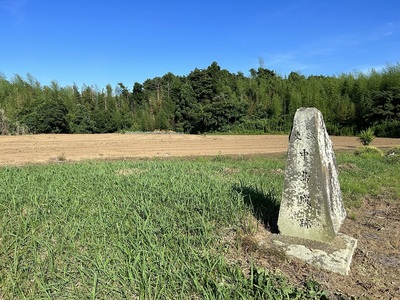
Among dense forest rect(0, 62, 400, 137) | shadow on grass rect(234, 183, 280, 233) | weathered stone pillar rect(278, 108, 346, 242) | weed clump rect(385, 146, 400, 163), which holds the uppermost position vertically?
dense forest rect(0, 62, 400, 137)

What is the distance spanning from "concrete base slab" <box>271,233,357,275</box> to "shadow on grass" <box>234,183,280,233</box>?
50cm

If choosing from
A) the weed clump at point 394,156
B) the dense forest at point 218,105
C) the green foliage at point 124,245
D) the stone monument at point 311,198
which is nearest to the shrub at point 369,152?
the weed clump at point 394,156

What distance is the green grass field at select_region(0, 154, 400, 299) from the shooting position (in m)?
2.45

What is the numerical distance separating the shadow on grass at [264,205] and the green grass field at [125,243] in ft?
0.20

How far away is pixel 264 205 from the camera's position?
4.54 meters

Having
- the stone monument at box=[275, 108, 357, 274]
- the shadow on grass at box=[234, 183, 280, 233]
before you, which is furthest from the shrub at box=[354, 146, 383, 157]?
the stone monument at box=[275, 108, 357, 274]

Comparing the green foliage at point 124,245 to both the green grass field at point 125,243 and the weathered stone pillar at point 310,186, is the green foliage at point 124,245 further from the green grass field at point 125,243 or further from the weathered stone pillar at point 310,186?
the weathered stone pillar at point 310,186

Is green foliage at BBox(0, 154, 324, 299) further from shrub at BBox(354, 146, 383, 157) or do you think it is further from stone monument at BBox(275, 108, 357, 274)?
shrub at BBox(354, 146, 383, 157)

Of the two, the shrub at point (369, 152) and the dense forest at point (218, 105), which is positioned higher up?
the dense forest at point (218, 105)

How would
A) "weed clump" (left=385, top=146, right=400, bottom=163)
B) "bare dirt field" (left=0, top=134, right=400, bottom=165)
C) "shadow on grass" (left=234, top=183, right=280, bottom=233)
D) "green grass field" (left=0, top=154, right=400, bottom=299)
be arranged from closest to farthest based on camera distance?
"green grass field" (left=0, top=154, right=400, bottom=299) < "shadow on grass" (left=234, top=183, right=280, bottom=233) < "weed clump" (left=385, top=146, right=400, bottom=163) < "bare dirt field" (left=0, top=134, right=400, bottom=165)

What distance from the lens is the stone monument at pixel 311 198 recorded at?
128 inches

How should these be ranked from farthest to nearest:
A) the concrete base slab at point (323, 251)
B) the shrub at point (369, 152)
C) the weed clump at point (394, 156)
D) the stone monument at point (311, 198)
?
the shrub at point (369, 152), the weed clump at point (394, 156), the stone monument at point (311, 198), the concrete base slab at point (323, 251)

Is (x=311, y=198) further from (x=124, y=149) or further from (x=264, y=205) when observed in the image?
(x=124, y=149)

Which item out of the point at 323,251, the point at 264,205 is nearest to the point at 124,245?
the point at 323,251
